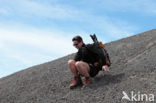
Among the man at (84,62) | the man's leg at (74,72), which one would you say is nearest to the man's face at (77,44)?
the man at (84,62)

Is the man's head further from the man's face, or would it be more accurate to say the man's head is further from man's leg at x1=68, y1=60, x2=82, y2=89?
man's leg at x1=68, y1=60, x2=82, y2=89

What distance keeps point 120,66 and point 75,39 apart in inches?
89.9

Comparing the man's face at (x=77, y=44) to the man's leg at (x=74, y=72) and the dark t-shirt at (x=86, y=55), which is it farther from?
the man's leg at (x=74, y=72)

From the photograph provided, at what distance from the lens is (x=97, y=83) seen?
7602mm

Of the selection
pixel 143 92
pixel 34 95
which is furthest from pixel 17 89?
pixel 143 92

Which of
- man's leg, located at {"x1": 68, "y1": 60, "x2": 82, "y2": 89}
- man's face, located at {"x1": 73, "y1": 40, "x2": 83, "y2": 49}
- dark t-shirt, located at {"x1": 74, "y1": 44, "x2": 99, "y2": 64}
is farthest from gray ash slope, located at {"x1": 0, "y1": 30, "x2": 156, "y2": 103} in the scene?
man's face, located at {"x1": 73, "y1": 40, "x2": 83, "y2": 49}

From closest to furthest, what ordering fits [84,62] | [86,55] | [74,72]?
[84,62] → [74,72] → [86,55]

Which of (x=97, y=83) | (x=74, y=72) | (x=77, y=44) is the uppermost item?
(x=77, y=44)

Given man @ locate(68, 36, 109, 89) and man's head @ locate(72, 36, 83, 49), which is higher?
man's head @ locate(72, 36, 83, 49)

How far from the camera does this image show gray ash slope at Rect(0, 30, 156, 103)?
6730mm

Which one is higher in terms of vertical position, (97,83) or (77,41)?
(77,41)

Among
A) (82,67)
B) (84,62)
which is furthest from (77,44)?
(82,67)

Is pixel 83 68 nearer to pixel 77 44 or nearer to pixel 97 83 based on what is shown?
pixel 97 83

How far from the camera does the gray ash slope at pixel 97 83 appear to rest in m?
6.73
